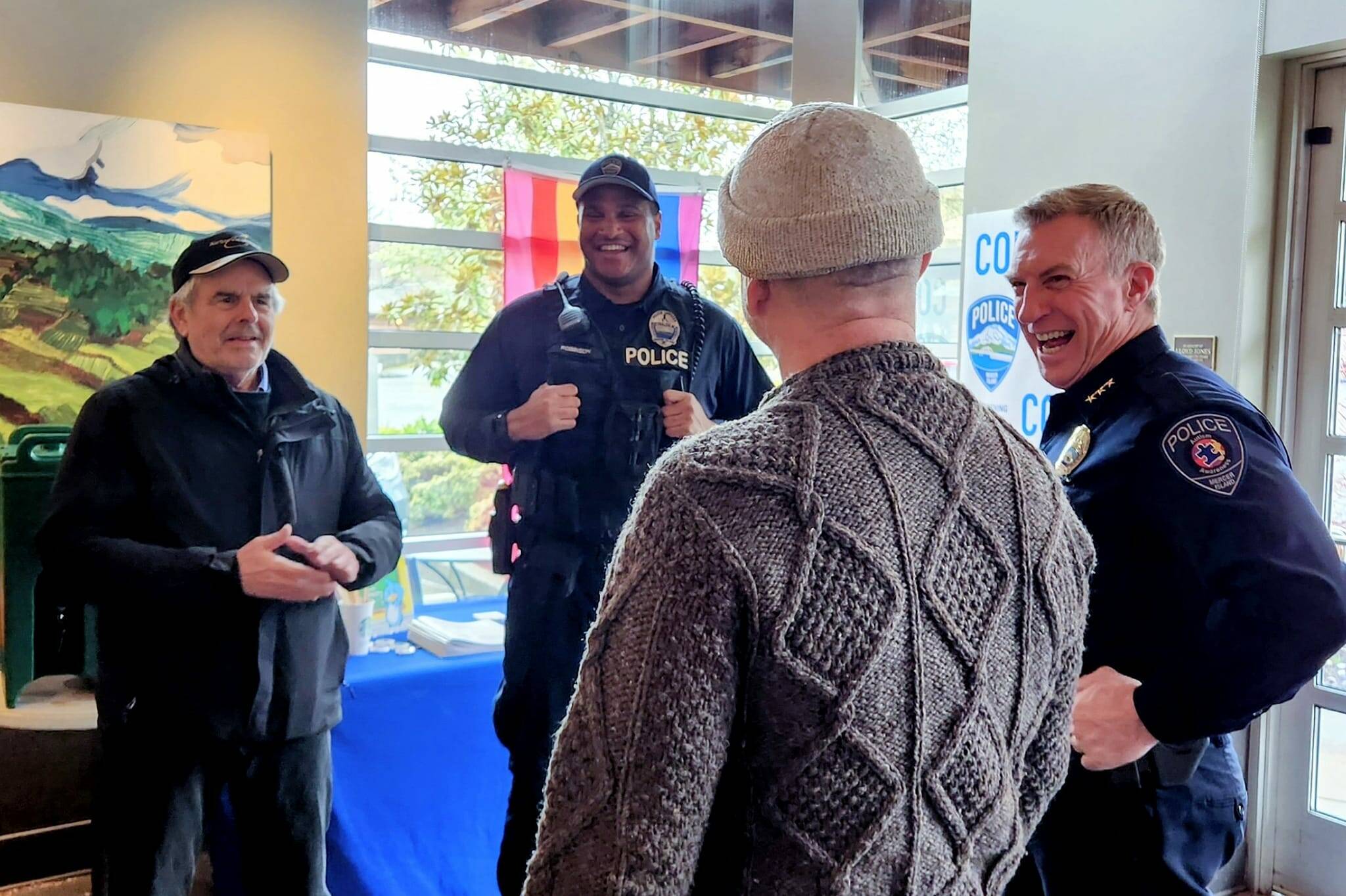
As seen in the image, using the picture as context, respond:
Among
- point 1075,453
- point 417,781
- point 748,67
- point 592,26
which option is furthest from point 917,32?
point 417,781

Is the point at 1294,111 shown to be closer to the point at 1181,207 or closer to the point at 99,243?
the point at 1181,207

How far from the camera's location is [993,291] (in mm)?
3486

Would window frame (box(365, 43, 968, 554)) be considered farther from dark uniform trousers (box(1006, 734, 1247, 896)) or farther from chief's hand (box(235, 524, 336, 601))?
dark uniform trousers (box(1006, 734, 1247, 896))

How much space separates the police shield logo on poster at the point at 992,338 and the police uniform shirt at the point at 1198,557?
72.2 inches

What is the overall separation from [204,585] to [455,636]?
1136 mm

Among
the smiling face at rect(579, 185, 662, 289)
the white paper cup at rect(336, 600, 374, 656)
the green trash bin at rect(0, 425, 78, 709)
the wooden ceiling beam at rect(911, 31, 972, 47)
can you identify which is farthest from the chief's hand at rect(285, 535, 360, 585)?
the wooden ceiling beam at rect(911, 31, 972, 47)

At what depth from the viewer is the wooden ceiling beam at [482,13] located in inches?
154

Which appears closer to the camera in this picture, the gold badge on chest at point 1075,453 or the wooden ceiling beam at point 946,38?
the gold badge on chest at point 1075,453

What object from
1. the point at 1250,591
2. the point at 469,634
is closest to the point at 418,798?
the point at 469,634

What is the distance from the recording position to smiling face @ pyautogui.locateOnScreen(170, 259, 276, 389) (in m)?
2.09

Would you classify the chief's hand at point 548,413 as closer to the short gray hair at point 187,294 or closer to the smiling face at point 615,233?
the smiling face at point 615,233

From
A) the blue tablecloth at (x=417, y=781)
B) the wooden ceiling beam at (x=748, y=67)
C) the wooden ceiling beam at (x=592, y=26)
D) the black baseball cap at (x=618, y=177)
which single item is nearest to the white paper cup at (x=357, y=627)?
the blue tablecloth at (x=417, y=781)

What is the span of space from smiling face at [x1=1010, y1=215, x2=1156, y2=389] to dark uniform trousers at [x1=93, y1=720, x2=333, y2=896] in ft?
5.33

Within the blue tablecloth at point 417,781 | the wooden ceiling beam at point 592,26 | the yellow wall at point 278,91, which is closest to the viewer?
the blue tablecloth at point 417,781
